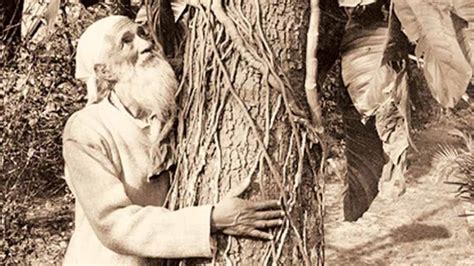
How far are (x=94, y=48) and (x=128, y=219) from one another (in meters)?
0.48

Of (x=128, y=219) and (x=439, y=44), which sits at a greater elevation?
(x=439, y=44)

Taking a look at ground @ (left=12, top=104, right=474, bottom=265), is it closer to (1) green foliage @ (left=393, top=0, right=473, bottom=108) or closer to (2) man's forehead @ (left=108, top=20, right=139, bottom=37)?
(2) man's forehead @ (left=108, top=20, right=139, bottom=37)

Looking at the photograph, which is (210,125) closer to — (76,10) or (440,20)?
(440,20)

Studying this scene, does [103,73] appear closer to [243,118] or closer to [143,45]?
[143,45]

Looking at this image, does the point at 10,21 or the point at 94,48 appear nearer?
the point at 94,48

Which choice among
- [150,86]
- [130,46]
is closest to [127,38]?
[130,46]

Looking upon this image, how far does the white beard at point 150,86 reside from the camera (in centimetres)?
244

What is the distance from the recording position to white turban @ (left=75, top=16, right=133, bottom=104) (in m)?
2.46

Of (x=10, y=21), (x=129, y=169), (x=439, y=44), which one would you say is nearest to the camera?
(x=439, y=44)

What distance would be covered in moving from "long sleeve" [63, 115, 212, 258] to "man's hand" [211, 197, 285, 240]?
28 millimetres

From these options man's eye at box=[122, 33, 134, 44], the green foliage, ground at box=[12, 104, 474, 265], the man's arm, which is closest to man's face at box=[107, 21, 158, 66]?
man's eye at box=[122, 33, 134, 44]

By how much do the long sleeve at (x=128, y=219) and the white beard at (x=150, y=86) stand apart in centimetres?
19

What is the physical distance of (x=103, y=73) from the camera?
2463 mm

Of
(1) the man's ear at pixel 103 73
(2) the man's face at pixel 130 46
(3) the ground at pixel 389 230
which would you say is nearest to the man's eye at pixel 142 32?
(2) the man's face at pixel 130 46
